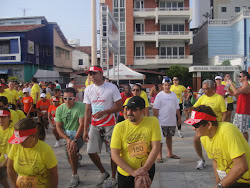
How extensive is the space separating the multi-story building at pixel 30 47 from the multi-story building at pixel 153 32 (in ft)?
28.2

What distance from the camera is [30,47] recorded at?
30453 millimetres

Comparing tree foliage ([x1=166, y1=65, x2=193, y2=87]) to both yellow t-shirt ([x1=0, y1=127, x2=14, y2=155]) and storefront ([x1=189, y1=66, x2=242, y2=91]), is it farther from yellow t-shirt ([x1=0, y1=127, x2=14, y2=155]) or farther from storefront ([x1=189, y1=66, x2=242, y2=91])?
yellow t-shirt ([x1=0, y1=127, x2=14, y2=155])

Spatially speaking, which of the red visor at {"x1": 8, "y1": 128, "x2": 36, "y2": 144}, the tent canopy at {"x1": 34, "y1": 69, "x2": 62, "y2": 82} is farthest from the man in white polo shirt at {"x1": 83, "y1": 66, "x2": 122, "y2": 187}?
the tent canopy at {"x1": 34, "y1": 69, "x2": 62, "y2": 82}

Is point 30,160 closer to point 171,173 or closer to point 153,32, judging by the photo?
point 171,173

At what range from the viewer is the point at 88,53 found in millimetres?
46750

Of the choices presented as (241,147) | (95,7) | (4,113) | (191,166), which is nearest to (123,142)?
(241,147)

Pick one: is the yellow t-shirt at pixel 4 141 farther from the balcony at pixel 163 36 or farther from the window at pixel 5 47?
the balcony at pixel 163 36

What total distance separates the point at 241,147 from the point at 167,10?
107ft

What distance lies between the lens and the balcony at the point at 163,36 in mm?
32406

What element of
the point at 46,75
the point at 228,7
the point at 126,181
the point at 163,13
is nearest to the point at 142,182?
the point at 126,181

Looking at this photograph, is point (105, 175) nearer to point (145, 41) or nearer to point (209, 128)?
point (209, 128)

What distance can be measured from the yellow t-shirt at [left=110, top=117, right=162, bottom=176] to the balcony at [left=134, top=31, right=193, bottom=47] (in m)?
30.3

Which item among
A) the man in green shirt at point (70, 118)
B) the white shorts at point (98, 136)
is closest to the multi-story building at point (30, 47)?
the man in green shirt at point (70, 118)

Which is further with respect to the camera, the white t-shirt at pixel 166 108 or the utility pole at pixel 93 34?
the utility pole at pixel 93 34
